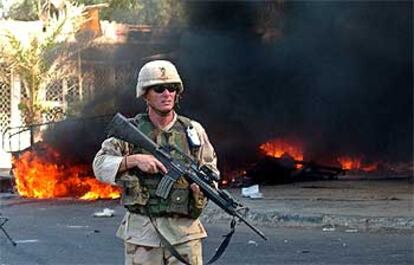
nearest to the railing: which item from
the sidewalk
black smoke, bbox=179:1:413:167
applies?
black smoke, bbox=179:1:413:167

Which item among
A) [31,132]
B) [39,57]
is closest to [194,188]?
[31,132]

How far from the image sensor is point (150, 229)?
3816mm

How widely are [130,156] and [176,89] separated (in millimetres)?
346

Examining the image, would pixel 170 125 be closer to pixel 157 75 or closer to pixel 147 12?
pixel 157 75

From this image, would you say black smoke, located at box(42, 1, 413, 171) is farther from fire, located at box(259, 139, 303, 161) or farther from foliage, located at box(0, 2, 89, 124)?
foliage, located at box(0, 2, 89, 124)

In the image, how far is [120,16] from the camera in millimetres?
22641

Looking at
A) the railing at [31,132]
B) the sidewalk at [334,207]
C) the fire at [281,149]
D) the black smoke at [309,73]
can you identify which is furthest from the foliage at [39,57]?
the sidewalk at [334,207]

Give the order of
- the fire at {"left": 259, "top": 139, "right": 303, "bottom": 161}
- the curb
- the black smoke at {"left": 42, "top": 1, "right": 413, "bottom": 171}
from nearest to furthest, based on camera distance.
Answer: the curb < the fire at {"left": 259, "top": 139, "right": 303, "bottom": 161} < the black smoke at {"left": 42, "top": 1, "right": 413, "bottom": 171}

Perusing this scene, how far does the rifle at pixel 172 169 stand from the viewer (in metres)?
3.74

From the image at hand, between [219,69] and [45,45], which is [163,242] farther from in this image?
[45,45]

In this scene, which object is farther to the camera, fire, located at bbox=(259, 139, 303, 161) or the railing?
fire, located at bbox=(259, 139, 303, 161)

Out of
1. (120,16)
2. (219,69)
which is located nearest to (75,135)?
(219,69)

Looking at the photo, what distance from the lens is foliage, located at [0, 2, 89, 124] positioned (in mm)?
20453

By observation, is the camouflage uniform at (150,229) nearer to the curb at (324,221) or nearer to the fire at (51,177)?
the curb at (324,221)
